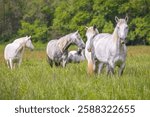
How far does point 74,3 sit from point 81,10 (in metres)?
1.50

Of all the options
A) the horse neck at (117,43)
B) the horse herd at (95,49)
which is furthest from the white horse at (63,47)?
the horse neck at (117,43)

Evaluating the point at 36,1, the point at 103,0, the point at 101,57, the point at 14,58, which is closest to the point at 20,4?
the point at 36,1

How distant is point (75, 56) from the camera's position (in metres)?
22.4

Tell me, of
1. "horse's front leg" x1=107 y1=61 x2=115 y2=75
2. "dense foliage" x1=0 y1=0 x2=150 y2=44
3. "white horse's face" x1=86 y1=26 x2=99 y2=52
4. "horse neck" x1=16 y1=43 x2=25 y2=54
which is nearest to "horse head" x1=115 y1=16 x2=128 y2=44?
"horse's front leg" x1=107 y1=61 x2=115 y2=75

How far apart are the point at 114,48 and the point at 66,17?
53003mm

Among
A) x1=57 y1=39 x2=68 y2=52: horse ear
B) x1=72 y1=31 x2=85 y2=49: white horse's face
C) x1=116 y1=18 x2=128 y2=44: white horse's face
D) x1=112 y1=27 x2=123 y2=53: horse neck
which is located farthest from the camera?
x1=57 y1=39 x2=68 y2=52: horse ear

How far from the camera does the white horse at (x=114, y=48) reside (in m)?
10.3

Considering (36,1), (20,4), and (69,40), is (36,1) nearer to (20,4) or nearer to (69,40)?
(20,4)

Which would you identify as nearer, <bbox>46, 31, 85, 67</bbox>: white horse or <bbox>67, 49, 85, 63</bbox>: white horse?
<bbox>46, 31, 85, 67</bbox>: white horse

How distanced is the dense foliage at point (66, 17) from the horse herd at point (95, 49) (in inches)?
1494

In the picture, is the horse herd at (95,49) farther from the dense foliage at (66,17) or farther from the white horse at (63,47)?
the dense foliage at (66,17)

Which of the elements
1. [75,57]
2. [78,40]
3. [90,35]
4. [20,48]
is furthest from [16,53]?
[75,57]

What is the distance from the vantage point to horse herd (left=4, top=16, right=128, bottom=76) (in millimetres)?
10719

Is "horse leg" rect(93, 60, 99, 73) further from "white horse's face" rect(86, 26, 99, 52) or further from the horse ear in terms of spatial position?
the horse ear
